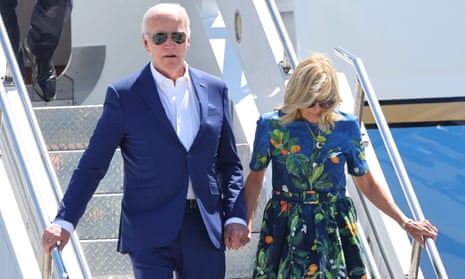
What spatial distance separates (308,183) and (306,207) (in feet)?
0.23

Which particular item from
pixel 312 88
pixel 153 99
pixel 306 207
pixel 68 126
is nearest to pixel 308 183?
pixel 306 207

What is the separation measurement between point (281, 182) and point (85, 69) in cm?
396

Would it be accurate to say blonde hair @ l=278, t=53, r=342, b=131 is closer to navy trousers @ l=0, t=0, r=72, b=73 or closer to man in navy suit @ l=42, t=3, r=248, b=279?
man in navy suit @ l=42, t=3, r=248, b=279

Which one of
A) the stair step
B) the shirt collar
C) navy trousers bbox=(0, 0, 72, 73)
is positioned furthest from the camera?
navy trousers bbox=(0, 0, 72, 73)

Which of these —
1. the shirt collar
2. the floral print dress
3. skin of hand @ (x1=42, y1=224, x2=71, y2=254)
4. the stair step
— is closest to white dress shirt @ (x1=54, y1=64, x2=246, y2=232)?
the shirt collar

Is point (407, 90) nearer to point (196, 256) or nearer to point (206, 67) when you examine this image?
point (206, 67)

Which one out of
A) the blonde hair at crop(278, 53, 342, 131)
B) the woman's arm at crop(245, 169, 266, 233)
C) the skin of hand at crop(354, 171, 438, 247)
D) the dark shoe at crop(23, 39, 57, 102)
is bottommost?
the skin of hand at crop(354, 171, 438, 247)

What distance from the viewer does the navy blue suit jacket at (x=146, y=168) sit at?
2.72m

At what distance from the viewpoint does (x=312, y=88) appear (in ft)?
8.95

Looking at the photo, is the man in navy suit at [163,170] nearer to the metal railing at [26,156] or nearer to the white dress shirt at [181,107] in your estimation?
the white dress shirt at [181,107]

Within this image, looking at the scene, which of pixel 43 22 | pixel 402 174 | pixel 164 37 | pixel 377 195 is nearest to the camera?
pixel 164 37

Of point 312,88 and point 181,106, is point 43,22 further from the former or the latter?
point 312,88

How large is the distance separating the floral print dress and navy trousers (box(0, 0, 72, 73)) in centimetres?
243

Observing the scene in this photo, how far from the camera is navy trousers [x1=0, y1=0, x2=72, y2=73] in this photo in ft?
16.3
